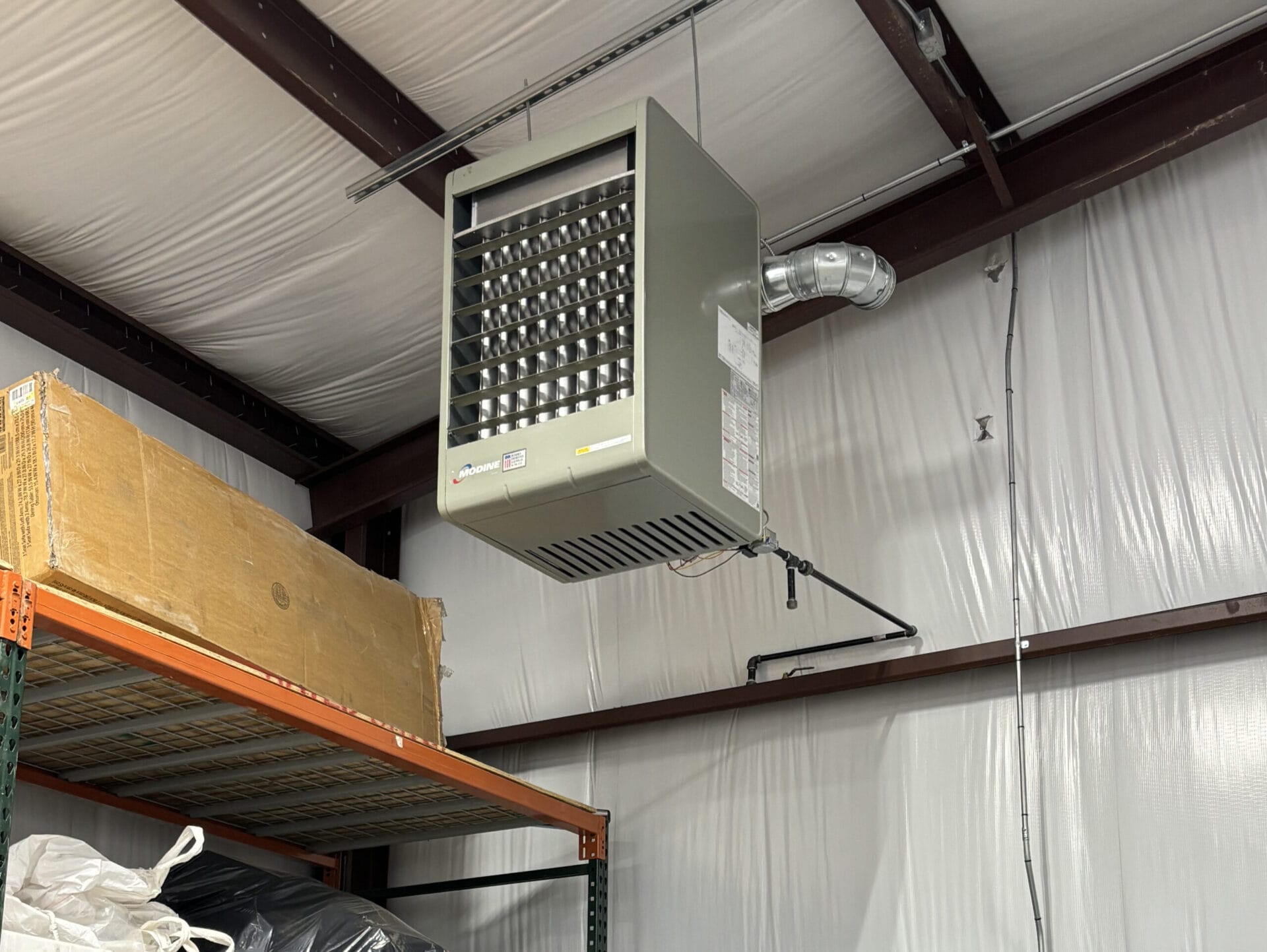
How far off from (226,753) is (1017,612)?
2.13 metres

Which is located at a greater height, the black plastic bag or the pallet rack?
the pallet rack

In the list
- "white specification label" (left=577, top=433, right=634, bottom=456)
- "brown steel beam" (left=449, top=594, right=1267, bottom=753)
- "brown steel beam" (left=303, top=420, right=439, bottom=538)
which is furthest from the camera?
"brown steel beam" (left=303, top=420, right=439, bottom=538)

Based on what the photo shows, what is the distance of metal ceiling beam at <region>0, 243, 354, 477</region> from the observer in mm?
4184

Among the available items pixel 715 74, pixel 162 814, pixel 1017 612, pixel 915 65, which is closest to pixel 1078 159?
pixel 915 65

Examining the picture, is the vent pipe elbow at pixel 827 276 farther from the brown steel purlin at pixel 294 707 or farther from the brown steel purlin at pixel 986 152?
the brown steel purlin at pixel 294 707

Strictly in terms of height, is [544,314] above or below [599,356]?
above

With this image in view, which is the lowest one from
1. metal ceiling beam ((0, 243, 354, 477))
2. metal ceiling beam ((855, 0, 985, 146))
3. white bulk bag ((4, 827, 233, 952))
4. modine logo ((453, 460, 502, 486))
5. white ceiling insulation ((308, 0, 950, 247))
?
white bulk bag ((4, 827, 233, 952))

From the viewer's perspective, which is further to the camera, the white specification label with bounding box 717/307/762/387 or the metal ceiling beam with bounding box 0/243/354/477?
the metal ceiling beam with bounding box 0/243/354/477

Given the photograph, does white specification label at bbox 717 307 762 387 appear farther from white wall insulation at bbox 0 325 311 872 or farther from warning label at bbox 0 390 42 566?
white wall insulation at bbox 0 325 311 872

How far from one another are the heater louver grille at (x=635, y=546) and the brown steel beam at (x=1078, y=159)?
4.95 ft

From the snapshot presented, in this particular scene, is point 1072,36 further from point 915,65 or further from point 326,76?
point 326,76

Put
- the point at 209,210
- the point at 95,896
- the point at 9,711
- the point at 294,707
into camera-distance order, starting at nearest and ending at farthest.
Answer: the point at 9,711 < the point at 95,896 < the point at 294,707 < the point at 209,210

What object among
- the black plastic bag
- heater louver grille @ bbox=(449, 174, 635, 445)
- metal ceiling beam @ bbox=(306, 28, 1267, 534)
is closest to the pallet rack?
the black plastic bag

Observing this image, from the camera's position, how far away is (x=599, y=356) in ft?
8.80
